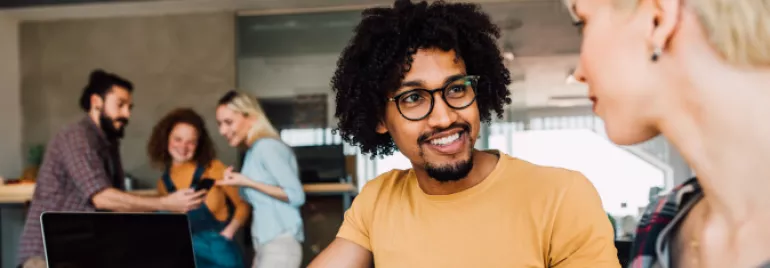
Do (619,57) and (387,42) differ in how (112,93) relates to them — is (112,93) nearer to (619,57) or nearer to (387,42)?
(387,42)

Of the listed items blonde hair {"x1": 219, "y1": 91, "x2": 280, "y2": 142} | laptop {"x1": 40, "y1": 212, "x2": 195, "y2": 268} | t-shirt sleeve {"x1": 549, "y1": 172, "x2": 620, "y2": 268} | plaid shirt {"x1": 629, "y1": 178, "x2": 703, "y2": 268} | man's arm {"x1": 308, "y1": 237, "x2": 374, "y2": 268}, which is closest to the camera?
plaid shirt {"x1": 629, "y1": 178, "x2": 703, "y2": 268}

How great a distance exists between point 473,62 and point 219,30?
392 centimetres

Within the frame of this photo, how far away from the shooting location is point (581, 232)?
1.21 meters

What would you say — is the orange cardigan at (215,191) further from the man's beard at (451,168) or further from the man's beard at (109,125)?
the man's beard at (451,168)

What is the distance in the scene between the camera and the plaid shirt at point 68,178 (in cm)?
308

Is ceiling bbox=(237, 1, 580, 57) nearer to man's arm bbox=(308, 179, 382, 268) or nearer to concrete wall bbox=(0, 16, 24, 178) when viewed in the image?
concrete wall bbox=(0, 16, 24, 178)

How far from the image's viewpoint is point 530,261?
1.26m

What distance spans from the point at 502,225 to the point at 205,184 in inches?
104

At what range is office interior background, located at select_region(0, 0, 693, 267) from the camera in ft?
15.4

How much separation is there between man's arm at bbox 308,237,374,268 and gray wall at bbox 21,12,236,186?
12.4 ft

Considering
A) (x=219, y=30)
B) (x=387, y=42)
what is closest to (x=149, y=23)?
(x=219, y=30)

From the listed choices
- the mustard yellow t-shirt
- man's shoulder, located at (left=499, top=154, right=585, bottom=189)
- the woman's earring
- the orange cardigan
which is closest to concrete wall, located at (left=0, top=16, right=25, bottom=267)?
the orange cardigan

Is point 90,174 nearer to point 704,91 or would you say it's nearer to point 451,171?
point 451,171

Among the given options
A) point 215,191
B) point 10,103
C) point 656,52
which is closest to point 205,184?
point 215,191
